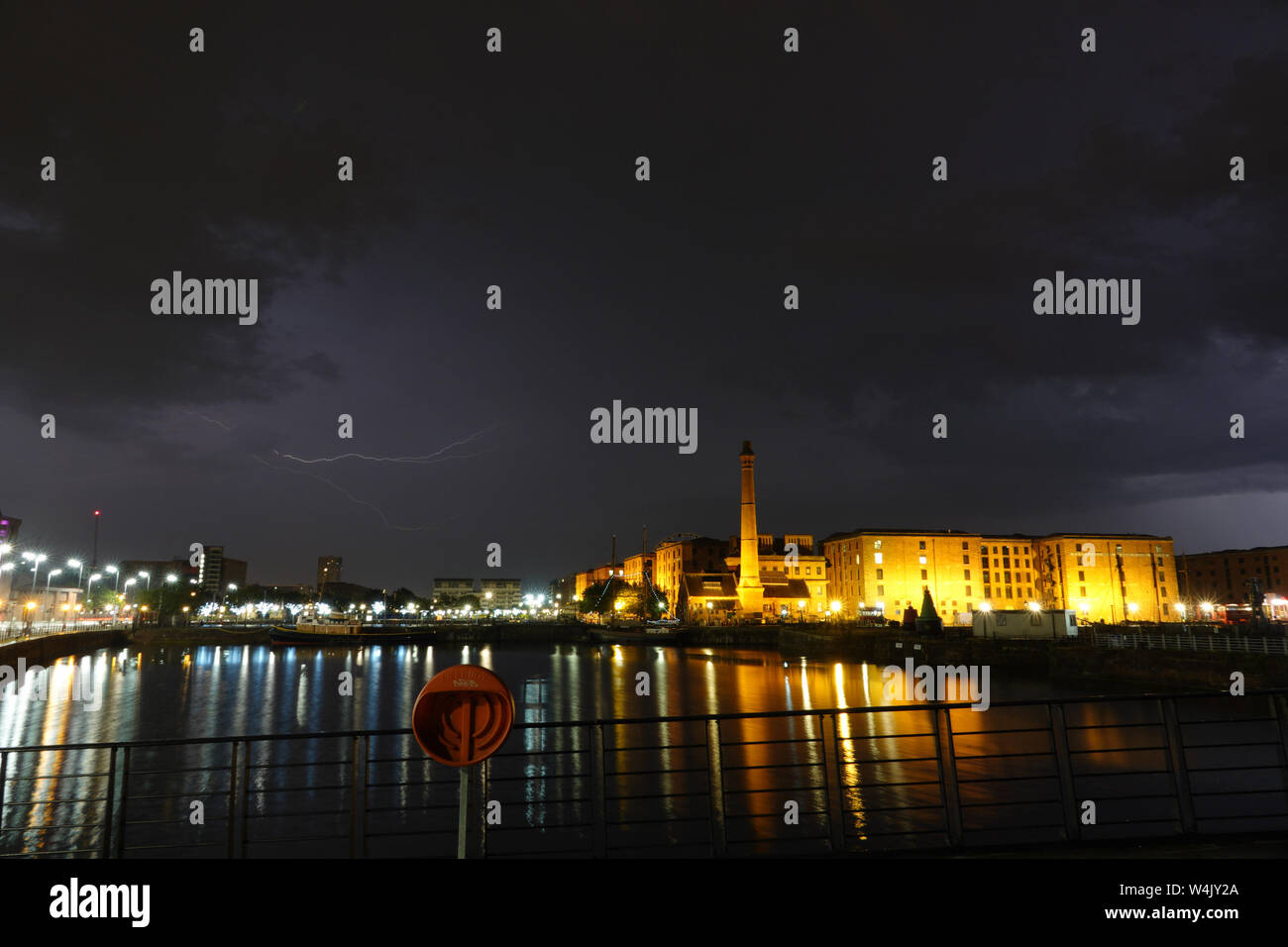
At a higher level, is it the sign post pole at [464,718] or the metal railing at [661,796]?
the sign post pole at [464,718]

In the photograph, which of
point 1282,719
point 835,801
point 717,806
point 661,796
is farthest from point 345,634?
point 1282,719

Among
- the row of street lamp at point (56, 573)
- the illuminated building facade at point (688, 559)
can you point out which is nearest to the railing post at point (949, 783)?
the row of street lamp at point (56, 573)

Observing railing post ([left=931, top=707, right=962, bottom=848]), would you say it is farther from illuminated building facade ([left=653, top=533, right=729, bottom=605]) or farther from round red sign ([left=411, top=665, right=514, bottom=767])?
illuminated building facade ([left=653, top=533, right=729, bottom=605])

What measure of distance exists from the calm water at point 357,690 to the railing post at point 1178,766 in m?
34.1

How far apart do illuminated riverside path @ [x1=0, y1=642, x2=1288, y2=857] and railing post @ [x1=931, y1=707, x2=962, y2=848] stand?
4cm

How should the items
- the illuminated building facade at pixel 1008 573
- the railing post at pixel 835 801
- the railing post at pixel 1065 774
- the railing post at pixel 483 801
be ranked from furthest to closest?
the illuminated building facade at pixel 1008 573 < the railing post at pixel 1065 774 < the railing post at pixel 835 801 < the railing post at pixel 483 801

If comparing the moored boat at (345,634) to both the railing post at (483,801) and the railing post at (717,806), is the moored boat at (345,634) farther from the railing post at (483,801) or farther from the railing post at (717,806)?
the railing post at (717,806)

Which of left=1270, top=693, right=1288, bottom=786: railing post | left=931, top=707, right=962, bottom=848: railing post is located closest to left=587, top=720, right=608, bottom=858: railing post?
left=931, top=707, right=962, bottom=848: railing post

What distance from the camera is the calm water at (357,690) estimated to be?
3859 centimetres

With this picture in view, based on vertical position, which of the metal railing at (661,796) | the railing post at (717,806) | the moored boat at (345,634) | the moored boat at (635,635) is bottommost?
the metal railing at (661,796)
